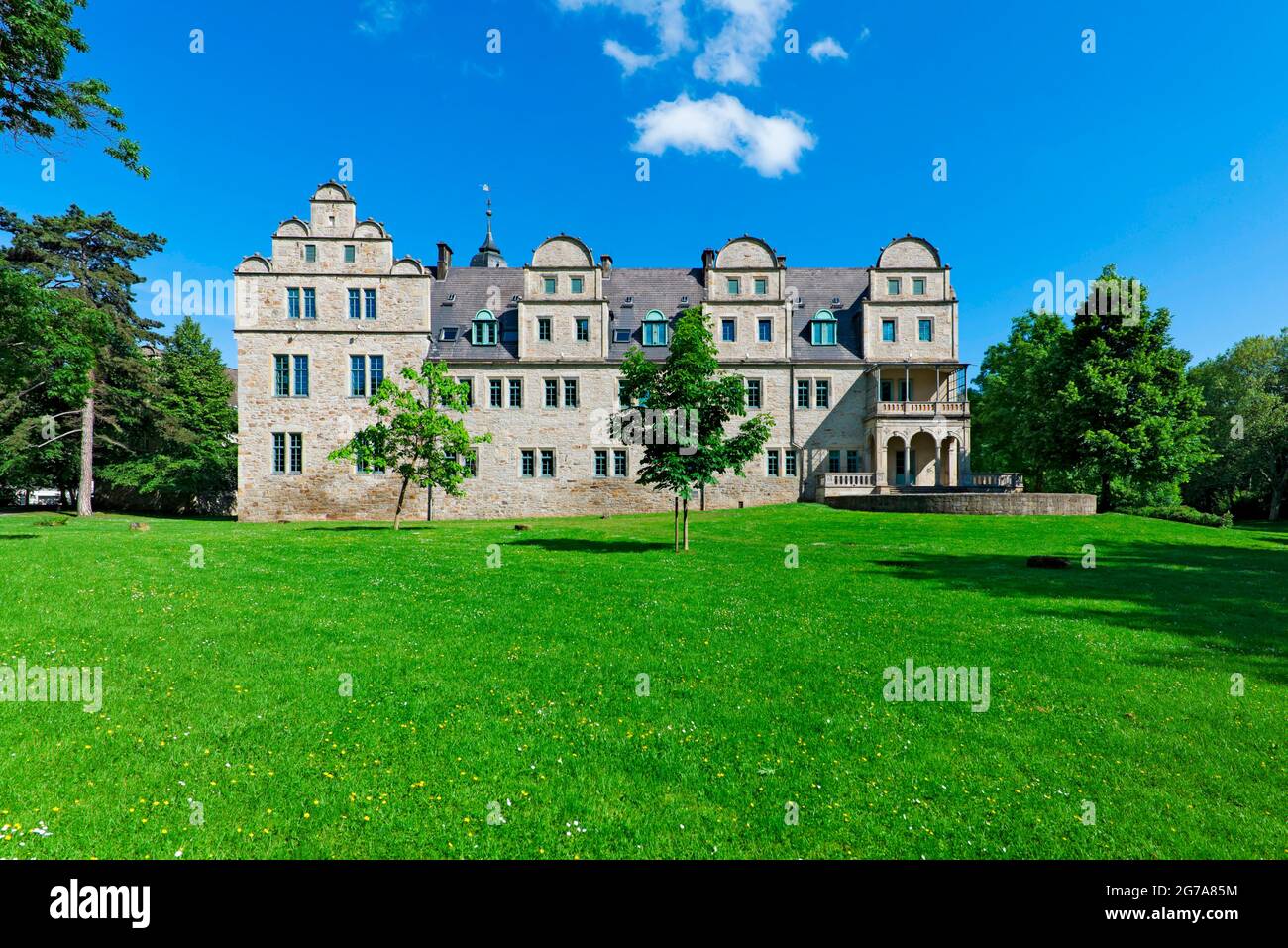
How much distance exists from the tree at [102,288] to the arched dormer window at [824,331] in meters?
50.0

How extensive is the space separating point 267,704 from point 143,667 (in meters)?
2.53

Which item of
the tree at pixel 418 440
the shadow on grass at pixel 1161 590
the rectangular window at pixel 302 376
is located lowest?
the shadow on grass at pixel 1161 590

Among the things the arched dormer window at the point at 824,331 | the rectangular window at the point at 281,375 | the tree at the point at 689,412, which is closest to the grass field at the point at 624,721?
the tree at the point at 689,412

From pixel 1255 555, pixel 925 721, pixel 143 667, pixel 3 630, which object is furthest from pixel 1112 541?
pixel 3 630

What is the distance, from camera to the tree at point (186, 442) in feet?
144

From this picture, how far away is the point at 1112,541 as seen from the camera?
23750 mm

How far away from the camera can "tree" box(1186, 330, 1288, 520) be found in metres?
48.1

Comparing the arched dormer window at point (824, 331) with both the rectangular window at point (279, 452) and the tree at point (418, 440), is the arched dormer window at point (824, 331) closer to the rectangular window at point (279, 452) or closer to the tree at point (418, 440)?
the tree at point (418, 440)

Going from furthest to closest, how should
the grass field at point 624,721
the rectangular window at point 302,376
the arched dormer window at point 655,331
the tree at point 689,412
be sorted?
the arched dormer window at point 655,331
the rectangular window at point 302,376
the tree at point 689,412
the grass field at point 624,721

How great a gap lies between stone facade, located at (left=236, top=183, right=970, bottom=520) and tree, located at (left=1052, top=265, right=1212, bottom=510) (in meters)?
6.43

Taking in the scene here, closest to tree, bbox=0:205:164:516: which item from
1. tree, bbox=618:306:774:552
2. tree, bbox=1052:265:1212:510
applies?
tree, bbox=618:306:774:552

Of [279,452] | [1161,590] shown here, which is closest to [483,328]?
[279,452]

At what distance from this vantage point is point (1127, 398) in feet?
109

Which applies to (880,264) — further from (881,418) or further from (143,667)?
(143,667)
